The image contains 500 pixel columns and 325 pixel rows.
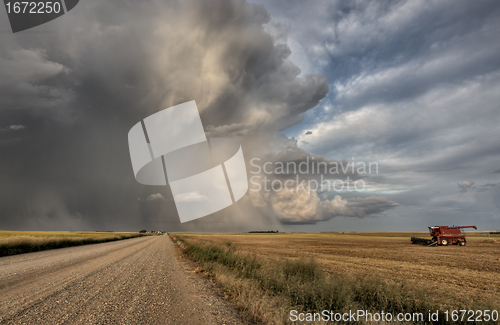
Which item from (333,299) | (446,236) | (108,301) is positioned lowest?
(446,236)

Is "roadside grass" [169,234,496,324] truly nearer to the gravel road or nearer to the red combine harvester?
the gravel road

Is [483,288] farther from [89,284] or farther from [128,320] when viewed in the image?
[89,284]

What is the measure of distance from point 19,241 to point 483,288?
122 ft

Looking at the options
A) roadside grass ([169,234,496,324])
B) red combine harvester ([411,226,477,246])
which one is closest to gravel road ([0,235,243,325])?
roadside grass ([169,234,496,324])

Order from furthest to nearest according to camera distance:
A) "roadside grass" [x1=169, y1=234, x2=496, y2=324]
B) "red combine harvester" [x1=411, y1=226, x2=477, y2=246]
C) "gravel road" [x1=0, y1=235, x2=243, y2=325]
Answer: "red combine harvester" [x1=411, y1=226, x2=477, y2=246]
"roadside grass" [x1=169, y1=234, x2=496, y2=324]
"gravel road" [x1=0, y1=235, x2=243, y2=325]

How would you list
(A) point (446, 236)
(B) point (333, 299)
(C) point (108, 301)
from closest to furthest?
(C) point (108, 301) < (B) point (333, 299) < (A) point (446, 236)

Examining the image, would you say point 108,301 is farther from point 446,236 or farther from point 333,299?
point 446,236

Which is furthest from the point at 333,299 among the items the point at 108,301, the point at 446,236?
the point at 446,236

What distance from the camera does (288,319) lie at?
6.15 m

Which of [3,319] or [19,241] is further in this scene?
[19,241]

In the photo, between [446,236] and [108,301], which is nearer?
[108,301]

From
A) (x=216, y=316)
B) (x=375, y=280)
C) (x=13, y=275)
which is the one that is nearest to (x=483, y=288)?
(x=375, y=280)

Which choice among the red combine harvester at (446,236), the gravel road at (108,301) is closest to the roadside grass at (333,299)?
the gravel road at (108,301)

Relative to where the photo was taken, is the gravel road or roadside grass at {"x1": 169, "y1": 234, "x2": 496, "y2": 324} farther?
roadside grass at {"x1": 169, "y1": 234, "x2": 496, "y2": 324}
